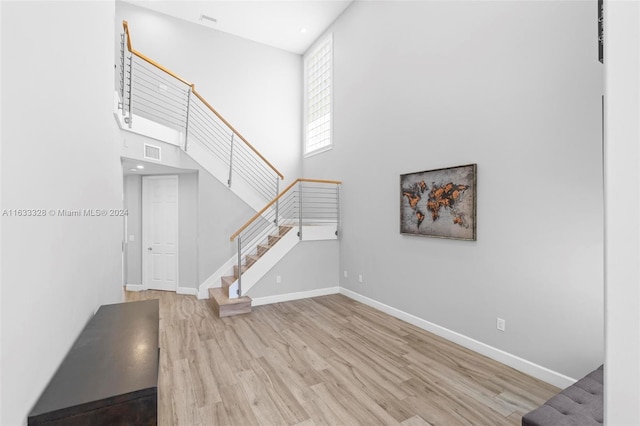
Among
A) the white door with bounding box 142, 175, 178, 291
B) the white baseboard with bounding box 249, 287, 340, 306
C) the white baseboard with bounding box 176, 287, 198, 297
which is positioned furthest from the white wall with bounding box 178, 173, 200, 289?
the white baseboard with bounding box 249, 287, 340, 306

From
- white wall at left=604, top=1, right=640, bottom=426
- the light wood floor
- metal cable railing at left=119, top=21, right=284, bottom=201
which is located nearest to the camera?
white wall at left=604, top=1, right=640, bottom=426

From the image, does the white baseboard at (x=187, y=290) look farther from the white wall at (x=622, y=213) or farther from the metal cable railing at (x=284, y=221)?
the white wall at (x=622, y=213)

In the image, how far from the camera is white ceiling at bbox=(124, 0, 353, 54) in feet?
17.5

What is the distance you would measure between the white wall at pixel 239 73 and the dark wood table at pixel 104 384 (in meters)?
5.40

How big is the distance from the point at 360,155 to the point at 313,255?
2.01 metres

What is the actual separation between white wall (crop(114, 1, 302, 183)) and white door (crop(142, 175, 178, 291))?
204cm

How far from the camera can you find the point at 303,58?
276 inches

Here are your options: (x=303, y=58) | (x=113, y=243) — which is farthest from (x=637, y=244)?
(x=303, y=58)

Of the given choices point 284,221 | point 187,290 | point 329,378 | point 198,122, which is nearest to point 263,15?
point 198,122

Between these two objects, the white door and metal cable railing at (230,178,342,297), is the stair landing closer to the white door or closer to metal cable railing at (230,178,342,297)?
metal cable railing at (230,178,342,297)

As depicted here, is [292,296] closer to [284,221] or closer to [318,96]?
[284,221]

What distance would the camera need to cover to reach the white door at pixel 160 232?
19.2ft

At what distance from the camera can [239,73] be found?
20.8 feet

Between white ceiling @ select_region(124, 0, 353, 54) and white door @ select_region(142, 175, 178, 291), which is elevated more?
white ceiling @ select_region(124, 0, 353, 54)
